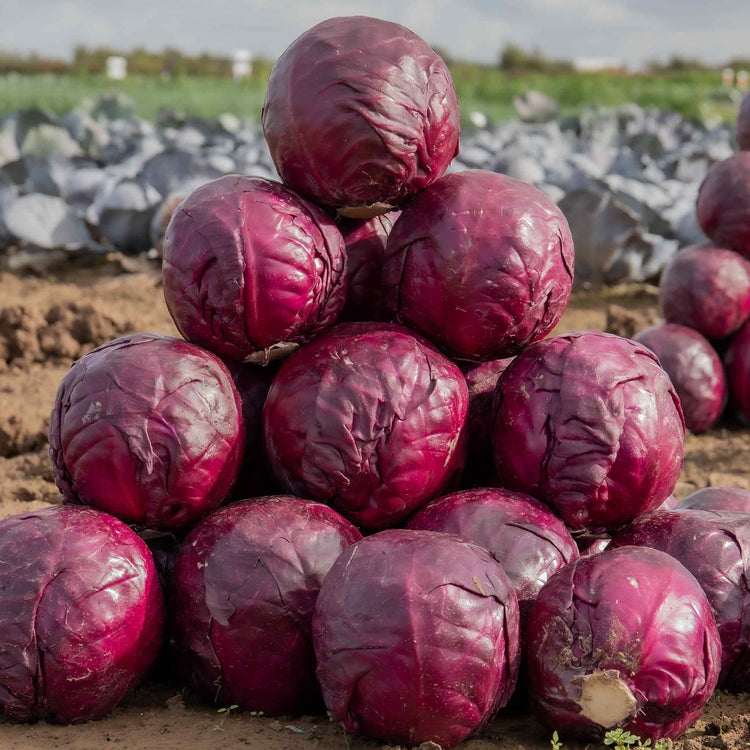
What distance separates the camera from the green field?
1898 cm

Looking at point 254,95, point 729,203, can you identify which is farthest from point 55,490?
point 254,95

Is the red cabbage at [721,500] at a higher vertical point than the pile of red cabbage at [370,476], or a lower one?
lower

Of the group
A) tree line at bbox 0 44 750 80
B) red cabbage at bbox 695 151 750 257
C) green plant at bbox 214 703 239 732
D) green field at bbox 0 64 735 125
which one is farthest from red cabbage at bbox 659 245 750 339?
tree line at bbox 0 44 750 80

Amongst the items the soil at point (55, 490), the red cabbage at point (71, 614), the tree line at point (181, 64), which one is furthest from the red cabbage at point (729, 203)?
the tree line at point (181, 64)

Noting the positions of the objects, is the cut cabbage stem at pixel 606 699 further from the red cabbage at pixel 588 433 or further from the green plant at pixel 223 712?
the green plant at pixel 223 712

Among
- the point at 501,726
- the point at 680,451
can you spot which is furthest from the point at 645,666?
A: the point at 680,451

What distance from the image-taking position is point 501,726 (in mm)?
2549

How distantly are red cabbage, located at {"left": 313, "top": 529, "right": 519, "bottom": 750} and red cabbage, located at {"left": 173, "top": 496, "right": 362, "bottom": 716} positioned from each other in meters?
0.17

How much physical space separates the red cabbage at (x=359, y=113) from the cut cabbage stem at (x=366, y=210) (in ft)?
0.07

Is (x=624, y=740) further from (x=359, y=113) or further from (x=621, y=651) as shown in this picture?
(x=359, y=113)

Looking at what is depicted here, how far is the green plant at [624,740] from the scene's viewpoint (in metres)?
2.28

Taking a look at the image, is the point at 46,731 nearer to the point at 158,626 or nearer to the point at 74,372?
the point at 158,626

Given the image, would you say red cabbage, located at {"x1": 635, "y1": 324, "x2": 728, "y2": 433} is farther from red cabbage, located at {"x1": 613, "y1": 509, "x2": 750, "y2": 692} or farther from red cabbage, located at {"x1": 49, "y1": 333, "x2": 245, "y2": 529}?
red cabbage, located at {"x1": 49, "y1": 333, "x2": 245, "y2": 529}

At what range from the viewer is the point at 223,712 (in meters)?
2.60
